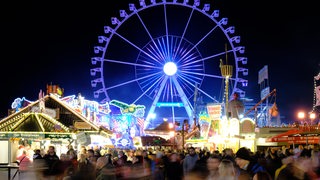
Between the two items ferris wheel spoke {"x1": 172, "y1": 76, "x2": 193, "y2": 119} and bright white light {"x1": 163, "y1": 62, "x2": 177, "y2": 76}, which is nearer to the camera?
ferris wheel spoke {"x1": 172, "y1": 76, "x2": 193, "y2": 119}

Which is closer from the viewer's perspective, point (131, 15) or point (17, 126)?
point (17, 126)

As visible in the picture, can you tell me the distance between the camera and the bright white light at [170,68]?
41875 mm

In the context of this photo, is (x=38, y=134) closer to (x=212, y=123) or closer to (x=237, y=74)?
(x=212, y=123)

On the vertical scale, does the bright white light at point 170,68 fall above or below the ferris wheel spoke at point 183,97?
above

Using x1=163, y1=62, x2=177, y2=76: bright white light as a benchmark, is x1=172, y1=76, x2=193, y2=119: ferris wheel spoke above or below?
below

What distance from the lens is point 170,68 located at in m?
41.9

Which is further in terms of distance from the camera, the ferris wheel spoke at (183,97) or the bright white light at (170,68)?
the bright white light at (170,68)

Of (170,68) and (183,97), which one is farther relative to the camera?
(170,68)

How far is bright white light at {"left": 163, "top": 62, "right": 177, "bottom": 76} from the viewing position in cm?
4188

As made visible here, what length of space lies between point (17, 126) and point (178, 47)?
19.3m

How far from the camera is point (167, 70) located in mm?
41938

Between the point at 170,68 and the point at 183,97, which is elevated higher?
the point at 170,68

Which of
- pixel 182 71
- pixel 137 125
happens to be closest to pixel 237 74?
pixel 182 71

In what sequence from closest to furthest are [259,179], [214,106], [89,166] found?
[89,166] → [259,179] → [214,106]
